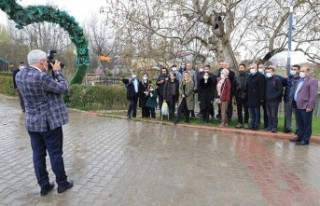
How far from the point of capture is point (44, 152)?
17.1ft

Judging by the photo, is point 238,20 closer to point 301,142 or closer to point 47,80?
point 301,142

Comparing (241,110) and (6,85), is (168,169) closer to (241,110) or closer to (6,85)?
(241,110)

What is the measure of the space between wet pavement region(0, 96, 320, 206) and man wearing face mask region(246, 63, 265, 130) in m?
0.87

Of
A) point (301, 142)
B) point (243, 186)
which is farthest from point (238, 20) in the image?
point (243, 186)

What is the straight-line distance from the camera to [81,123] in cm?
1186

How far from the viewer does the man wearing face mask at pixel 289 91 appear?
33.2 ft

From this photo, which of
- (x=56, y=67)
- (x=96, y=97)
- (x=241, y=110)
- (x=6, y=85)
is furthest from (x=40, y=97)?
(x=6, y=85)

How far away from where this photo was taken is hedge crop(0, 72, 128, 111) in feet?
51.3

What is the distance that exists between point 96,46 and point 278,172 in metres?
47.1

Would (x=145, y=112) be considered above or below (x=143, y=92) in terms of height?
below

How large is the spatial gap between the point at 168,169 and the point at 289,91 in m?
5.20

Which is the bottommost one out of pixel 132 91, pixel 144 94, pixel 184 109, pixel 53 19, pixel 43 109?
pixel 184 109

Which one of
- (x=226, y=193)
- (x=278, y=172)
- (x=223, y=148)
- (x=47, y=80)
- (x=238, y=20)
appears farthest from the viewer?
(x=238, y=20)

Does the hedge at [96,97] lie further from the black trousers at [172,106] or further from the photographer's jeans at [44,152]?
the photographer's jeans at [44,152]
